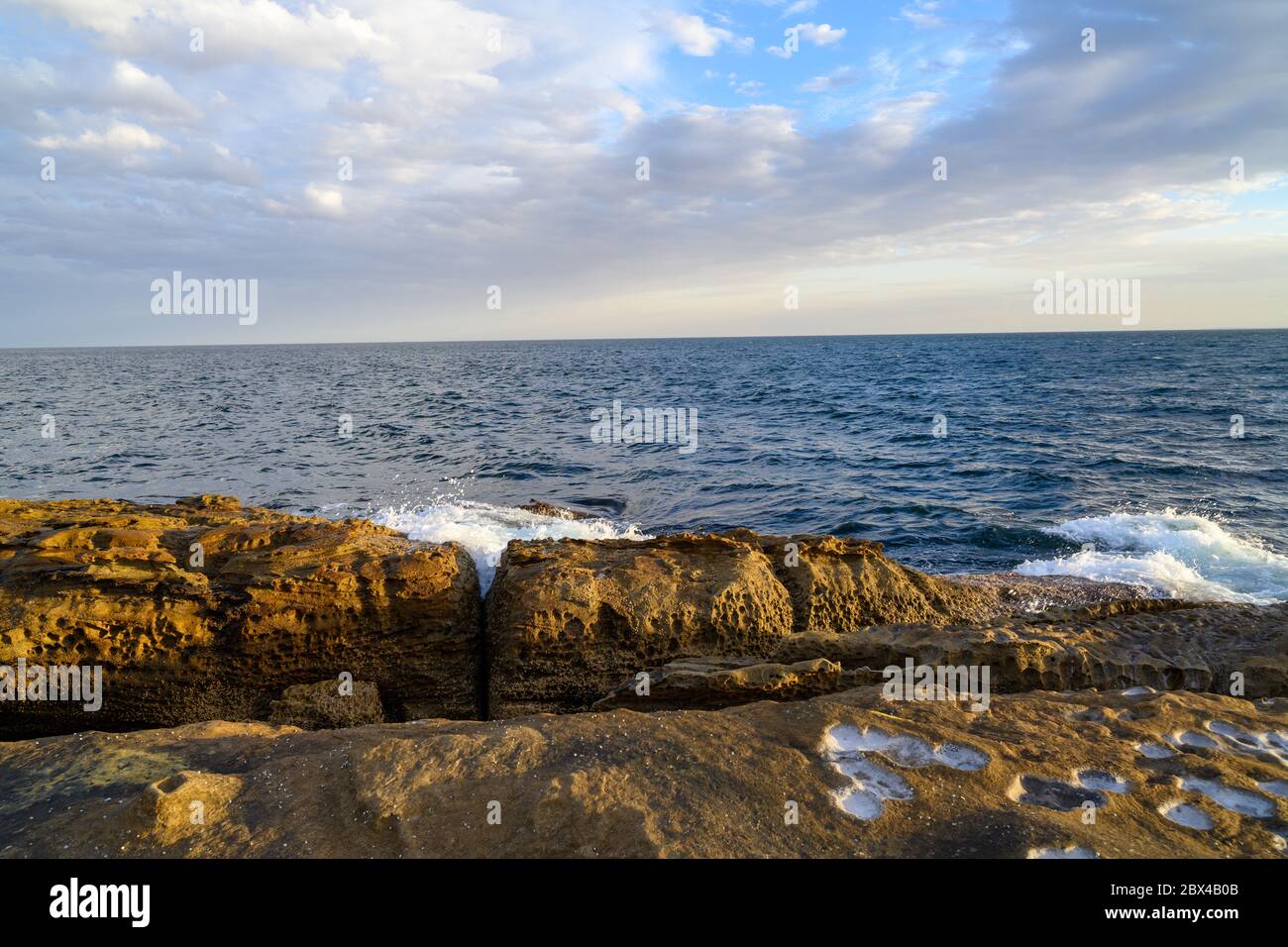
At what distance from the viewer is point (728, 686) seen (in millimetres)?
5699

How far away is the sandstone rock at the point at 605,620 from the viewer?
21.7ft

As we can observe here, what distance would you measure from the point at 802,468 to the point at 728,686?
16015 mm

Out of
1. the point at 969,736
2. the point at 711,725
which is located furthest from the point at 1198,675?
the point at 711,725

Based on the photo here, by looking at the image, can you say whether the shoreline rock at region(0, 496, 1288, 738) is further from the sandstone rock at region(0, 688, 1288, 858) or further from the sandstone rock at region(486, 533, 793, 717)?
the sandstone rock at region(0, 688, 1288, 858)

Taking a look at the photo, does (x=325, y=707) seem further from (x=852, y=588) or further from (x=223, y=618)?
(x=852, y=588)

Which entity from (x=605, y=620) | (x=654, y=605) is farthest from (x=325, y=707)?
(x=654, y=605)

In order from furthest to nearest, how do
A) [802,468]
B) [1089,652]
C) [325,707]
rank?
[802,468] → [1089,652] → [325,707]

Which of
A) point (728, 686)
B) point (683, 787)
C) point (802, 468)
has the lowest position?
point (728, 686)

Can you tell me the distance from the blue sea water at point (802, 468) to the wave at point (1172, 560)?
0.05 m

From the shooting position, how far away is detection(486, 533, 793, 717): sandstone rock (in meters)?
6.60

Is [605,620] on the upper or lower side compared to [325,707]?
upper

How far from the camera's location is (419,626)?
6895 millimetres
